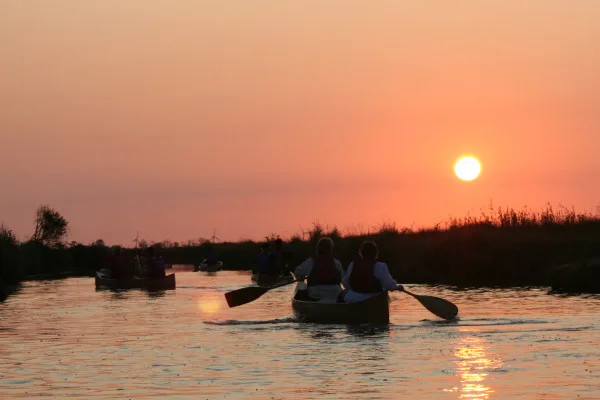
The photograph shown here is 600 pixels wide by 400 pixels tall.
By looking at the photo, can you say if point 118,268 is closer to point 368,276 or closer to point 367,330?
point 368,276

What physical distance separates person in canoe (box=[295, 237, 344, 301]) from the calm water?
0.93m

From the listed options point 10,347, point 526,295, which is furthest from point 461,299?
point 10,347

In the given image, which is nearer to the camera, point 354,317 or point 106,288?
point 354,317

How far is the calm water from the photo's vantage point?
14.4 metres

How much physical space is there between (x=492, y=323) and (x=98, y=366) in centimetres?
901

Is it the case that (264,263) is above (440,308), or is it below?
above

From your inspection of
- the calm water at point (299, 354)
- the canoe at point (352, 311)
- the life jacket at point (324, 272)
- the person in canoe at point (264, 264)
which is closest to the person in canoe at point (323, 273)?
the life jacket at point (324, 272)

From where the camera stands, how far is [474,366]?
16109mm

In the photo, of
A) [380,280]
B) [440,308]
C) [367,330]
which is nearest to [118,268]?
[440,308]

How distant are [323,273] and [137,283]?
20400 millimetres

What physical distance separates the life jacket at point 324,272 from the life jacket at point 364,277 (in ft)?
4.46

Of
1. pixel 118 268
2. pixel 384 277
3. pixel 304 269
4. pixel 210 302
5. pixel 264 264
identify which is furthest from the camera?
pixel 264 264

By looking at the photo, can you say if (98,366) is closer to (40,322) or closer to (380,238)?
(40,322)

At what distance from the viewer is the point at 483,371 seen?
15539 millimetres
